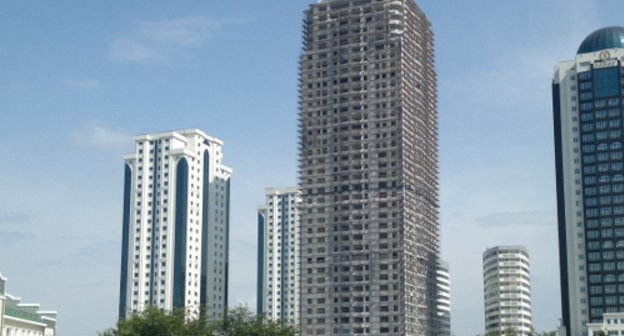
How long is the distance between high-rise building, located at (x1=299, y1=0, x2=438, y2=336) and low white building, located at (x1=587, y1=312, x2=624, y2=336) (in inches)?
1319

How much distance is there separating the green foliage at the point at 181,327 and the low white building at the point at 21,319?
10.9 meters

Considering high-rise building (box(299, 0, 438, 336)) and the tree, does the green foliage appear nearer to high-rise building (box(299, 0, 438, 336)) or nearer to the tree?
the tree

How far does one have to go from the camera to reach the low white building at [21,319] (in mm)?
113562

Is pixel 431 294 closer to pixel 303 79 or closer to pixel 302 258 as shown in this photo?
pixel 302 258

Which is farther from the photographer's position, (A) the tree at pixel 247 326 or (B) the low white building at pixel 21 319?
(A) the tree at pixel 247 326

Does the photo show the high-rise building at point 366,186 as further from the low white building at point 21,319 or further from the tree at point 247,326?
the low white building at point 21,319

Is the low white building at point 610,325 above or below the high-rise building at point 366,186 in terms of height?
below

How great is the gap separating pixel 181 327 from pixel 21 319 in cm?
2387

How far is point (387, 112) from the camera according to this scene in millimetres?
190750

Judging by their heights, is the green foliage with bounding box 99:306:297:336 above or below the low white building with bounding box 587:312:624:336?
below

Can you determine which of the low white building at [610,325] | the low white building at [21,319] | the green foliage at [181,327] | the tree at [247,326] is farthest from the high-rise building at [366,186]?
the low white building at [21,319]

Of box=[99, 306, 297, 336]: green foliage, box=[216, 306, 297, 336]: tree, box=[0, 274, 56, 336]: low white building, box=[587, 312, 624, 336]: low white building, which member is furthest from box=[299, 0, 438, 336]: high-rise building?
box=[0, 274, 56, 336]: low white building

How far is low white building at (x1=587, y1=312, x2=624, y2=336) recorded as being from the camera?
19350 cm

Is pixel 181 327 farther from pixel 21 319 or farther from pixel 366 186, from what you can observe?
pixel 366 186
